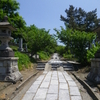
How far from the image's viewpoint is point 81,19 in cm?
2977

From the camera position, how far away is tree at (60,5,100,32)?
90.0ft

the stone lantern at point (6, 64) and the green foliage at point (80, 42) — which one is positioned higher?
the green foliage at point (80, 42)

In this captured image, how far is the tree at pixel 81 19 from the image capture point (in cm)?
2744

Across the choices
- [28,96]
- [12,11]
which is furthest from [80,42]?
[12,11]

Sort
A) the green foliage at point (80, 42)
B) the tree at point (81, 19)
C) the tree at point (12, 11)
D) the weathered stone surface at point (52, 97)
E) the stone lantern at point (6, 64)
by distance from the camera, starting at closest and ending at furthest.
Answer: the weathered stone surface at point (52, 97) < the stone lantern at point (6, 64) < the green foliage at point (80, 42) < the tree at point (12, 11) < the tree at point (81, 19)

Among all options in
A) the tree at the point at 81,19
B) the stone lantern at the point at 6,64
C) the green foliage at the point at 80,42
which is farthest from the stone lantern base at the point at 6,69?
the tree at the point at 81,19

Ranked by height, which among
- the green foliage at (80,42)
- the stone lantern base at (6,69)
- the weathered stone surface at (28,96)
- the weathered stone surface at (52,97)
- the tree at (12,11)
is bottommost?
the weathered stone surface at (52,97)

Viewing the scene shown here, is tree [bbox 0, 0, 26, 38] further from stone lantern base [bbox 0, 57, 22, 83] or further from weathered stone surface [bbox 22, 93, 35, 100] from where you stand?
weathered stone surface [bbox 22, 93, 35, 100]

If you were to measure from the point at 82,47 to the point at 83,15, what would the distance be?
1903 centimetres

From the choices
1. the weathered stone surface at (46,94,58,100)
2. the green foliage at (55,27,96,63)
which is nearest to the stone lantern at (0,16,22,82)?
the weathered stone surface at (46,94,58,100)

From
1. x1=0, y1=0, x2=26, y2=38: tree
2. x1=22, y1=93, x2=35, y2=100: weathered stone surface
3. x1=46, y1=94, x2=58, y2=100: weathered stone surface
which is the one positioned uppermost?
x1=0, y1=0, x2=26, y2=38: tree

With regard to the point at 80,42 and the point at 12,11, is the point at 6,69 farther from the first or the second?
the point at 12,11

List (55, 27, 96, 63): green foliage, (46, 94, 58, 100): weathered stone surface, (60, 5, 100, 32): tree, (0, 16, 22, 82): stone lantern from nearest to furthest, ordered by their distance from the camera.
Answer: (46, 94, 58, 100): weathered stone surface
(0, 16, 22, 82): stone lantern
(55, 27, 96, 63): green foliage
(60, 5, 100, 32): tree

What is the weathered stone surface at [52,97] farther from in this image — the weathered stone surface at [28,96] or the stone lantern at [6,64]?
the stone lantern at [6,64]
